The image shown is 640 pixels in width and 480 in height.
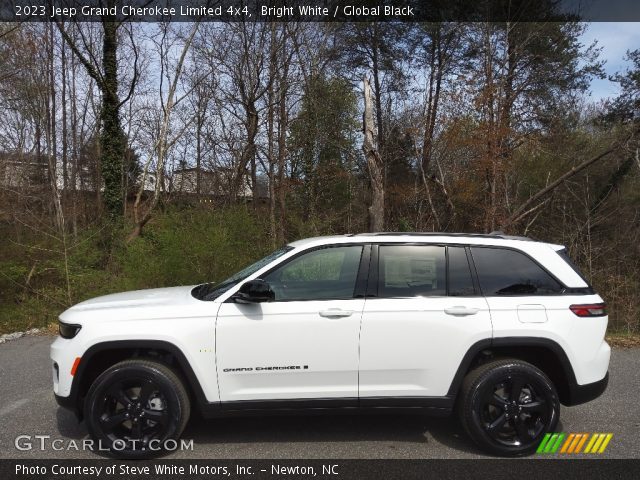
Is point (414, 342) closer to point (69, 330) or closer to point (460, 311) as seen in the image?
point (460, 311)

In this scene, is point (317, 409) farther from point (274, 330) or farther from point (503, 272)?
point (503, 272)

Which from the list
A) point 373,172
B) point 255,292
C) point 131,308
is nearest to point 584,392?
point 255,292

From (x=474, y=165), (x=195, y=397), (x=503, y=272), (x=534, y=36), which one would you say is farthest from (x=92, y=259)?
(x=534, y=36)

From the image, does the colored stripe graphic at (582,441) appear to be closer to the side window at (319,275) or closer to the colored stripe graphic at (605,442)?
the colored stripe graphic at (605,442)

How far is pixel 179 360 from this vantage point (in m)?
3.55

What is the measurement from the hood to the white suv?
0.01 m

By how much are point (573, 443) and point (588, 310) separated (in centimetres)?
110

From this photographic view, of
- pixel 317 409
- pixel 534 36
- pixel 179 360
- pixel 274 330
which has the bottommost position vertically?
pixel 317 409

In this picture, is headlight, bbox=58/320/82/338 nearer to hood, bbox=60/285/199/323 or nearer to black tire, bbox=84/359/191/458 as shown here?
hood, bbox=60/285/199/323

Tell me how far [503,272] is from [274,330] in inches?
75.9

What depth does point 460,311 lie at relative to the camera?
364cm

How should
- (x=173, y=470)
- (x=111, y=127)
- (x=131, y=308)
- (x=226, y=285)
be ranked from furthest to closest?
(x=111, y=127) < (x=226, y=285) < (x=131, y=308) < (x=173, y=470)

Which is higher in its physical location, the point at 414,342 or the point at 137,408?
the point at 414,342

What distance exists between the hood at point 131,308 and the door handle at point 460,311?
2.03 metres
